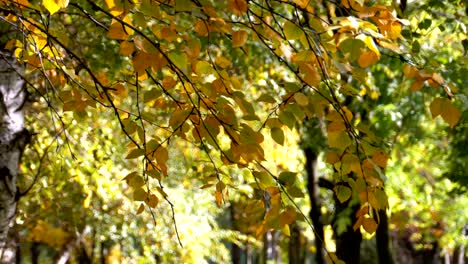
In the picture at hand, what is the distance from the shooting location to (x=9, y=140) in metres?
5.05

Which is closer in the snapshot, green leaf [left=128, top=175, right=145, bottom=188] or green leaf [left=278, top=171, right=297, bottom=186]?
green leaf [left=278, top=171, right=297, bottom=186]

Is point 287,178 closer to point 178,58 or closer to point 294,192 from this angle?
point 294,192

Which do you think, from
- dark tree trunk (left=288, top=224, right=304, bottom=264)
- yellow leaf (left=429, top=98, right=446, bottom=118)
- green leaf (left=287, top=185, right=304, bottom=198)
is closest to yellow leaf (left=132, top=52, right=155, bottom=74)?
green leaf (left=287, top=185, right=304, bottom=198)

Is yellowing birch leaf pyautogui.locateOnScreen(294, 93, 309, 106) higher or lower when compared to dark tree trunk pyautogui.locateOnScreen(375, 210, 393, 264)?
lower

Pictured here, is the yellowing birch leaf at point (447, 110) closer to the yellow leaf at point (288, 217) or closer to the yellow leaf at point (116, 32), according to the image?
the yellow leaf at point (288, 217)

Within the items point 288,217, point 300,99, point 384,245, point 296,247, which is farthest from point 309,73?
point 296,247

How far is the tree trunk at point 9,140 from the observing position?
16.3ft

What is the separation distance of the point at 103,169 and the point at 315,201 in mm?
3876

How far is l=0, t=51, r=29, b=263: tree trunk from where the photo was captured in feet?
16.3

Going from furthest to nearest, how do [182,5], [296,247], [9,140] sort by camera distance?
[296,247] < [9,140] < [182,5]

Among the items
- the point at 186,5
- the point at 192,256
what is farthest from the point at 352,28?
the point at 192,256

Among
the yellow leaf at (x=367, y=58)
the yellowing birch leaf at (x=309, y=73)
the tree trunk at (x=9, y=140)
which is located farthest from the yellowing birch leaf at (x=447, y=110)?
the tree trunk at (x=9, y=140)

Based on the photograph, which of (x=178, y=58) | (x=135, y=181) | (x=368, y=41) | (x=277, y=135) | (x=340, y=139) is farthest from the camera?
(x=135, y=181)

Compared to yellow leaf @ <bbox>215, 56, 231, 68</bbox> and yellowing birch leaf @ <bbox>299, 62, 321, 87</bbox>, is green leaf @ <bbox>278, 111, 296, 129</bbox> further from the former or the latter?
yellow leaf @ <bbox>215, 56, 231, 68</bbox>
